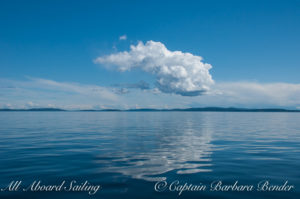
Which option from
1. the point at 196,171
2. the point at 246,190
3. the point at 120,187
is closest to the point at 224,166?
the point at 196,171

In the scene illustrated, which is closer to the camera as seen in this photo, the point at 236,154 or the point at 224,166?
the point at 224,166

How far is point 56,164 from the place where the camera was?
55.7ft

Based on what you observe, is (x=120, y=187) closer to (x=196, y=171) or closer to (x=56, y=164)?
(x=196, y=171)

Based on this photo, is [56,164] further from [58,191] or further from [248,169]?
[248,169]

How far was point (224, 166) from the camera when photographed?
659 inches

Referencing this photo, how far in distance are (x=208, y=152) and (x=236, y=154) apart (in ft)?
9.11

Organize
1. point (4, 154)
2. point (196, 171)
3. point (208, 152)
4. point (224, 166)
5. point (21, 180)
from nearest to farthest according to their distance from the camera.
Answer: point (21, 180) → point (196, 171) → point (224, 166) → point (4, 154) → point (208, 152)

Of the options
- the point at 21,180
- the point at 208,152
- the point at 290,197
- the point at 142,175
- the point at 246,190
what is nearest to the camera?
the point at 290,197

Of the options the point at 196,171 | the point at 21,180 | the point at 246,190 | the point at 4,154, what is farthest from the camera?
the point at 4,154

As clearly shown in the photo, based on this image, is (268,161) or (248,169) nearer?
(248,169)

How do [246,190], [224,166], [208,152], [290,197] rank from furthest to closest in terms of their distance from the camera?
[208,152] < [224,166] < [246,190] < [290,197]

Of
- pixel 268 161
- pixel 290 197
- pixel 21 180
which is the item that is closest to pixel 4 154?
pixel 21 180

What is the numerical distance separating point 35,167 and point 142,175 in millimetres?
8454

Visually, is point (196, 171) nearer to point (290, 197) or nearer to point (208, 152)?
point (290, 197)
